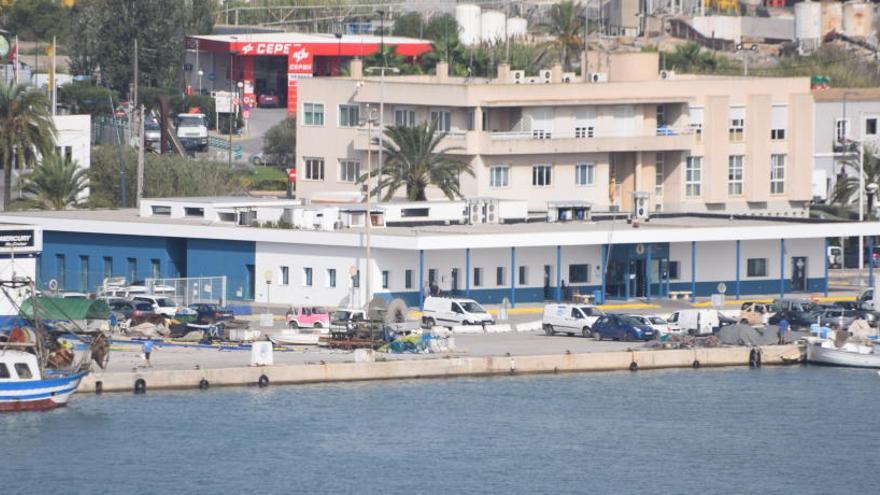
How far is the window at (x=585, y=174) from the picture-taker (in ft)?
376

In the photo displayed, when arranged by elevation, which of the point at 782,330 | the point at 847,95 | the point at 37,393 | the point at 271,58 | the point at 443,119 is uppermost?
the point at 271,58

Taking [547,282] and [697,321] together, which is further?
[547,282]

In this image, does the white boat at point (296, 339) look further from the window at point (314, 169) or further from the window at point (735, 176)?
the window at point (735, 176)

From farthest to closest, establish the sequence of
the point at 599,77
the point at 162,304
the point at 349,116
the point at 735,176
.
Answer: the point at 599,77, the point at 349,116, the point at 735,176, the point at 162,304

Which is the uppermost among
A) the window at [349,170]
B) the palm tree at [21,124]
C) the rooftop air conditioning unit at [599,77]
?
the rooftop air conditioning unit at [599,77]

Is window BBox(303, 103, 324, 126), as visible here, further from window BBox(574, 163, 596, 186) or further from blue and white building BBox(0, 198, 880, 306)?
blue and white building BBox(0, 198, 880, 306)

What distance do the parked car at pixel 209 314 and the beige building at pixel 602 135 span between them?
24.3 metres

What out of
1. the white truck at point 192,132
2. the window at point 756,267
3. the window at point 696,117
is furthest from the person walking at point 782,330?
the white truck at point 192,132

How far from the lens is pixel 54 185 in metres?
109

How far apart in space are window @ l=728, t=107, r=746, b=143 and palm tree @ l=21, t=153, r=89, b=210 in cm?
3265

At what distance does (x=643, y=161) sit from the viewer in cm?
11662

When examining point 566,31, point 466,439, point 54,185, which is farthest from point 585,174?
point 566,31

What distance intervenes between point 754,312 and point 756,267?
455 inches

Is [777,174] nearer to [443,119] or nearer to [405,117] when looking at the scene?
[443,119]
